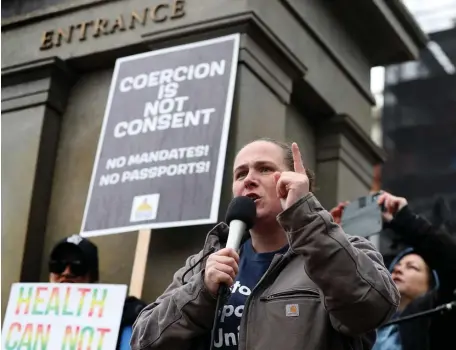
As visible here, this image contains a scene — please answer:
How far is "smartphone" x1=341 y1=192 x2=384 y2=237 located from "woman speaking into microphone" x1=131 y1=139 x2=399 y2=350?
1416 mm

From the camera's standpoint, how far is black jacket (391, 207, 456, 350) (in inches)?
195

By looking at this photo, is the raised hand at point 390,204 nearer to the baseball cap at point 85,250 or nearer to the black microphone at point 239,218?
the baseball cap at point 85,250

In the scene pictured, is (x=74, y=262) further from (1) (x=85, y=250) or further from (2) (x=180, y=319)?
(2) (x=180, y=319)

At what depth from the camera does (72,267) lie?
18.2 feet

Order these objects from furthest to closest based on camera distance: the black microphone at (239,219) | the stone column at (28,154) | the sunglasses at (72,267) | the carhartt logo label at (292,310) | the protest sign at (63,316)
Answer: the stone column at (28,154), the sunglasses at (72,267), the protest sign at (63,316), the black microphone at (239,219), the carhartt logo label at (292,310)

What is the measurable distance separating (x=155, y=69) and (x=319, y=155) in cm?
154

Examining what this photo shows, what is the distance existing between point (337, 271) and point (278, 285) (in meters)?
0.33

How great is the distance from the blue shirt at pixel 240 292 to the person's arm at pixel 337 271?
1.36 feet

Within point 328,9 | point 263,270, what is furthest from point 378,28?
point 263,270

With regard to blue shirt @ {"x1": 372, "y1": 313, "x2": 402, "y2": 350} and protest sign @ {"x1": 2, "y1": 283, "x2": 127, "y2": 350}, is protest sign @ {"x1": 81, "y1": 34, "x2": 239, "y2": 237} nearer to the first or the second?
protest sign @ {"x1": 2, "y1": 283, "x2": 127, "y2": 350}

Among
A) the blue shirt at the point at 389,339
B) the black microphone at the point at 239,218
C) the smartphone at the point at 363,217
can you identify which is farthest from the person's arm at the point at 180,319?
the blue shirt at the point at 389,339

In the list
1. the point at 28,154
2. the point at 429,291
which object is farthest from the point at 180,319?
the point at 28,154

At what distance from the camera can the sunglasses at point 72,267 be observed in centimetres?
552

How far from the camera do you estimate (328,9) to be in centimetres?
721
